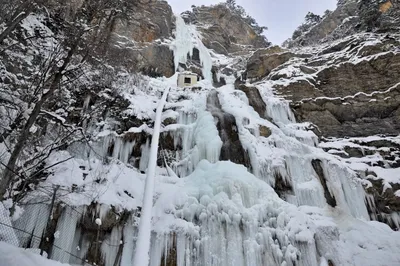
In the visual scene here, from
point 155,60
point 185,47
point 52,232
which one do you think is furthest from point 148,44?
point 52,232

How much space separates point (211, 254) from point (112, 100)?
773 cm

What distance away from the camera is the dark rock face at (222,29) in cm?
3018

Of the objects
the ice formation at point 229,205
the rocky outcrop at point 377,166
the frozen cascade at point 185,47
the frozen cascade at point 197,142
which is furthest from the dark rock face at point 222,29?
the ice formation at point 229,205

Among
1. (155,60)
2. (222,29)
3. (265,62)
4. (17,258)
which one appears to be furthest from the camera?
(222,29)

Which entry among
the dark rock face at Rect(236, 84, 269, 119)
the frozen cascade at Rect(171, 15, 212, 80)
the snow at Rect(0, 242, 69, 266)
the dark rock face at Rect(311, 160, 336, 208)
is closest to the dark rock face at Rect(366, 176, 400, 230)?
the dark rock face at Rect(311, 160, 336, 208)

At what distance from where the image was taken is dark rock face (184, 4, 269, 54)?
30184 mm

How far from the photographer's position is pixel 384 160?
11.3 m

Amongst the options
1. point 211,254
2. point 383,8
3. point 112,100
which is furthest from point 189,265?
point 383,8

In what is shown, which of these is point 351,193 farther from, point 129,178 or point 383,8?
point 383,8

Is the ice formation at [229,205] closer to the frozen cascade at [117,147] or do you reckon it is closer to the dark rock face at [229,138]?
the frozen cascade at [117,147]

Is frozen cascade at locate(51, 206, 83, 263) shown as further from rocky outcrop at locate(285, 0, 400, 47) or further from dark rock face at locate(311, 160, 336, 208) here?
rocky outcrop at locate(285, 0, 400, 47)

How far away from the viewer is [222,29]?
31906 mm

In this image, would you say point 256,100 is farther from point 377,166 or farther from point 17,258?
point 17,258

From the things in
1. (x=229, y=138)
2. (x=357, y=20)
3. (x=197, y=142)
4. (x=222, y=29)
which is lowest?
(x=197, y=142)
